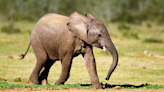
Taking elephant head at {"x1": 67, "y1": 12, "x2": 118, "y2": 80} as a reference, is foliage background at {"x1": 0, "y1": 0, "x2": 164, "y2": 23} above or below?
above

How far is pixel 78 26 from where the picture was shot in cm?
821

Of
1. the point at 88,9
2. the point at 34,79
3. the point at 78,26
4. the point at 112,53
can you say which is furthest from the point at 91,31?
the point at 88,9

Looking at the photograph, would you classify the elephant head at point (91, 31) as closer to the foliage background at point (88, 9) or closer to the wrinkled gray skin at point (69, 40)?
the wrinkled gray skin at point (69, 40)

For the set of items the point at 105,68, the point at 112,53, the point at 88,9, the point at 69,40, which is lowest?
the point at 105,68

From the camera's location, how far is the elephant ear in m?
8.10

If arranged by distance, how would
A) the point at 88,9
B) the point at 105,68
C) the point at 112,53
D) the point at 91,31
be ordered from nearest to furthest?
the point at 112,53, the point at 91,31, the point at 105,68, the point at 88,9

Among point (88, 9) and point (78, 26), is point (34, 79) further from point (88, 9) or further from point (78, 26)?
point (88, 9)

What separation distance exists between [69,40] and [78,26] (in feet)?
1.34

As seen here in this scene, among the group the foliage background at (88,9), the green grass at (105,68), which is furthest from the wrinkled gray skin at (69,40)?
the foliage background at (88,9)

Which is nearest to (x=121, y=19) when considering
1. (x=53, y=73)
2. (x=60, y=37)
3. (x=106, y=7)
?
(x=106, y=7)

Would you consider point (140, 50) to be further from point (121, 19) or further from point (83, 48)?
point (121, 19)

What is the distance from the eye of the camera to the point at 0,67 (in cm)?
1170

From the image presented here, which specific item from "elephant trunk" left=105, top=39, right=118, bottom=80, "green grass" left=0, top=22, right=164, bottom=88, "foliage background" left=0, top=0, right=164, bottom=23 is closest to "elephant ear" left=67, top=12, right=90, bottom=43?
"elephant trunk" left=105, top=39, right=118, bottom=80

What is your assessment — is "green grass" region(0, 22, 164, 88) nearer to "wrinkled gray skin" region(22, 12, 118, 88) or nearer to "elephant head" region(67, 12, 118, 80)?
"wrinkled gray skin" region(22, 12, 118, 88)
